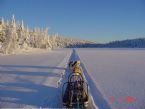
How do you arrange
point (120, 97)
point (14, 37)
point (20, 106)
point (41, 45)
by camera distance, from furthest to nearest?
point (41, 45)
point (14, 37)
point (120, 97)
point (20, 106)

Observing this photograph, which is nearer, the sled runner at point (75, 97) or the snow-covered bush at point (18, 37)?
the sled runner at point (75, 97)

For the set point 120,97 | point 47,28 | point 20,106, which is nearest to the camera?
point 20,106

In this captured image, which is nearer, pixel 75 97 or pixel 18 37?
pixel 75 97

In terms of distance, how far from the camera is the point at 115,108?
9.67 metres

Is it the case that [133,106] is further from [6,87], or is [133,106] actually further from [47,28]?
[47,28]

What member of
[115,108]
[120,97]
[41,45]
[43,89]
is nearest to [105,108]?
[115,108]

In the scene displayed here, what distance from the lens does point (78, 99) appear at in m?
10.0

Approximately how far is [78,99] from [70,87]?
0.49m

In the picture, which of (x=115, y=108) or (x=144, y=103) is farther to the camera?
(x=144, y=103)

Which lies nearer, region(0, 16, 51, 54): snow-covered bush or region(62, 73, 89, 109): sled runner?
region(62, 73, 89, 109): sled runner

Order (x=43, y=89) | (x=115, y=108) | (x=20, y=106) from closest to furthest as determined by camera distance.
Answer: (x=115, y=108), (x=20, y=106), (x=43, y=89)

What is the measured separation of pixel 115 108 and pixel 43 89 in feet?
16.0

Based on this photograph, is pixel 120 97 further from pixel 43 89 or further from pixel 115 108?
pixel 43 89

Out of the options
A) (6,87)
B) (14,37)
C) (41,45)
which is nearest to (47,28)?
(41,45)
